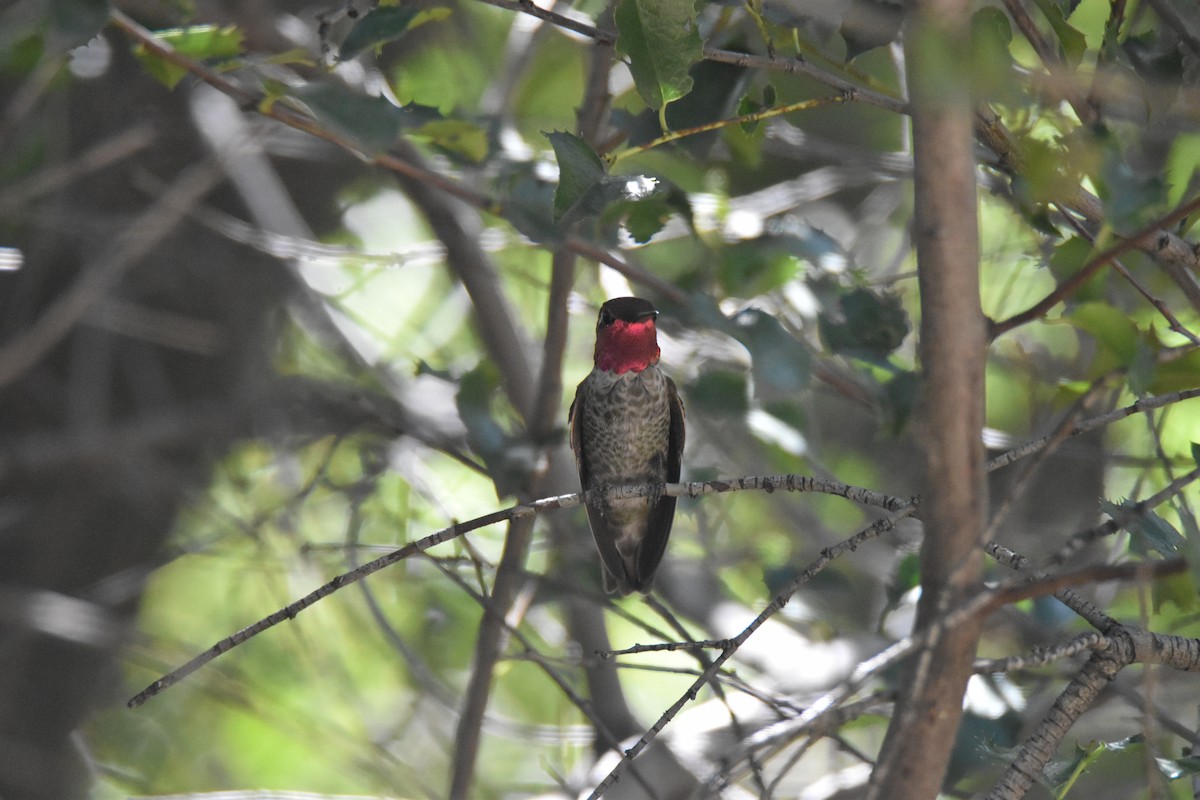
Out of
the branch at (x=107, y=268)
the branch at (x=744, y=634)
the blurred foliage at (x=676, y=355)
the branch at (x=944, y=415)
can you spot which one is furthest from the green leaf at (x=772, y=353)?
the branch at (x=107, y=268)

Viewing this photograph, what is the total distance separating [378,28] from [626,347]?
151 cm

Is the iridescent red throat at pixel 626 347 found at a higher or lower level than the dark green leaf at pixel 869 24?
higher

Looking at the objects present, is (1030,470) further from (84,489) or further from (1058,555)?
(84,489)

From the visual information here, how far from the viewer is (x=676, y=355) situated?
14.1ft

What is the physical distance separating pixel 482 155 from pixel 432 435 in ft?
4.30

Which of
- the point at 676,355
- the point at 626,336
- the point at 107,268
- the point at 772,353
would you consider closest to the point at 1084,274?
the point at 772,353

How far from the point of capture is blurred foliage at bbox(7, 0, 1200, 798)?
6.19 feet

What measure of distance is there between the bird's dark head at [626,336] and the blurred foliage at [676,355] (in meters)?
0.17

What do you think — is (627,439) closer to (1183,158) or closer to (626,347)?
(626,347)

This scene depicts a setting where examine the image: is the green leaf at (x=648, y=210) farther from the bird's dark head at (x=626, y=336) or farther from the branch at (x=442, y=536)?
the bird's dark head at (x=626, y=336)

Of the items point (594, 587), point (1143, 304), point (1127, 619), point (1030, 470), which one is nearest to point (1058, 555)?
point (1030, 470)

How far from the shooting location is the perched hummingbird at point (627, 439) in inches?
138

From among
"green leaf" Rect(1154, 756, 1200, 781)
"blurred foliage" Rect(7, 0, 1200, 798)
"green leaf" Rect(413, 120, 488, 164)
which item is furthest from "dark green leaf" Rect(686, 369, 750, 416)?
"green leaf" Rect(1154, 756, 1200, 781)

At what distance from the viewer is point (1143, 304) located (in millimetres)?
2660
